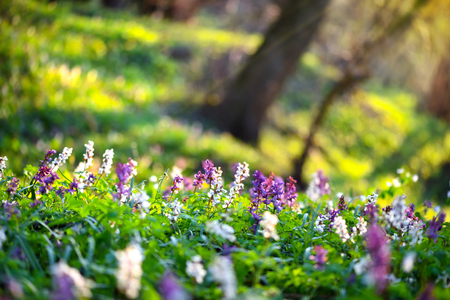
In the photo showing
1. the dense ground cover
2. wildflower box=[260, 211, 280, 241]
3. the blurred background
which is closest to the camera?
the dense ground cover

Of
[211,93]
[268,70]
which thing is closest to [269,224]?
[268,70]

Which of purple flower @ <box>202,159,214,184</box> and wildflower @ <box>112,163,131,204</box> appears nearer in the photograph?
wildflower @ <box>112,163,131,204</box>

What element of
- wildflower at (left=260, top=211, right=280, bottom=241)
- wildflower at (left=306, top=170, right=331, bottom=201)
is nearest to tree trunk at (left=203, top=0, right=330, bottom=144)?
wildflower at (left=306, top=170, right=331, bottom=201)

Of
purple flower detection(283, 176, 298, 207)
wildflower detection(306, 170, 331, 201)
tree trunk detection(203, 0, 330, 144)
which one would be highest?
tree trunk detection(203, 0, 330, 144)

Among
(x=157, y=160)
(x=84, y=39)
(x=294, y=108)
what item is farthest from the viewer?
(x=294, y=108)

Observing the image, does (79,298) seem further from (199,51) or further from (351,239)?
(199,51)

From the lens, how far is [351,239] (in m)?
1.92

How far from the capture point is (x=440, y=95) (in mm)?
19438

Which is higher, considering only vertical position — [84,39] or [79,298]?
[84,39]

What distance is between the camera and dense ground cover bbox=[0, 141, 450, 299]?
1.26 m

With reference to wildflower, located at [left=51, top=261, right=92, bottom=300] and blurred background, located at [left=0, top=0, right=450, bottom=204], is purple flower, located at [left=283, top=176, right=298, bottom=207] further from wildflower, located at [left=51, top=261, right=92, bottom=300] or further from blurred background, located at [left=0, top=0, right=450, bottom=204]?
wildflower, located at [left=51, top=261, right=92, bottom=300]

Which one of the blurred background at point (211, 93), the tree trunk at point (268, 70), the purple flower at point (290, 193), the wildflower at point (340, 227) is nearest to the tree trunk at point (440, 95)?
the blurred background at point (211, 93)

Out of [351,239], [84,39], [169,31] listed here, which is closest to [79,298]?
[351,239]

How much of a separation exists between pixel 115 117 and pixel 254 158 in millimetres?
2676
